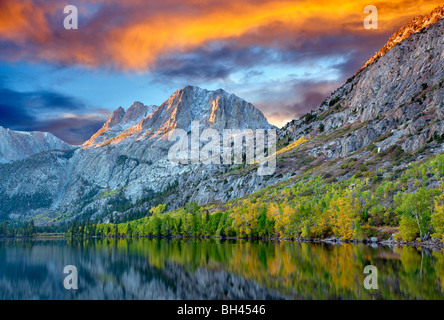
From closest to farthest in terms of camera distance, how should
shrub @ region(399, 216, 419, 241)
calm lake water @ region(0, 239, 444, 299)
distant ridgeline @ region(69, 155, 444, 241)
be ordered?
1. calm lake water @ region(0, 239, 444, 299)
2. distant ridgeline @ region(69, 155, 444, 241)
3. shrub @ region(399, 216, 419, 241)

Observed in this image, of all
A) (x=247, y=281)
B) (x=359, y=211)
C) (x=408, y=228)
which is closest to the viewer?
(x=247, y=281)

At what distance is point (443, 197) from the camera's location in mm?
70750

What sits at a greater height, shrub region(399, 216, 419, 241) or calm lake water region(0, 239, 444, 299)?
shrub region(399, 216, 419, 241)

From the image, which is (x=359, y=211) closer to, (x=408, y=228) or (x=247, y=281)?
(x=408, y=228)

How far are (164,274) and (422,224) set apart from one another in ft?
169

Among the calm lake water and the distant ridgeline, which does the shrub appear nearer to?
the distant ridgeline

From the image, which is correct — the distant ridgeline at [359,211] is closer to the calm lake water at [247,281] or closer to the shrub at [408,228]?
→ the shrub at [408,228]

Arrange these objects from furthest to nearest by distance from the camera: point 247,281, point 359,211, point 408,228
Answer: point 359,211, point 408,228, point 247,281

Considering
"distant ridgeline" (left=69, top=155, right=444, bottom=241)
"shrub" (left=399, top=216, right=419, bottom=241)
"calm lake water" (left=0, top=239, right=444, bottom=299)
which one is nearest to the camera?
"calm lake water" (left=0, top=239, right=444, bottom=299)

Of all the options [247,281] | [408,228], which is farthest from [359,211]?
[247,281]

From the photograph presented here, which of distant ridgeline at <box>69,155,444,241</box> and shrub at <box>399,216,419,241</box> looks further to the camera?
shrub at <box>399,216,419,241</box>

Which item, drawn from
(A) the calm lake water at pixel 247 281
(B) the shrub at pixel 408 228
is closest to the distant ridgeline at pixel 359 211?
(B) the shrub at pixel 408 228

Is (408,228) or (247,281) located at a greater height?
(408,228)

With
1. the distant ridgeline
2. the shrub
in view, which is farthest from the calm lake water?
the distant ridgeline
